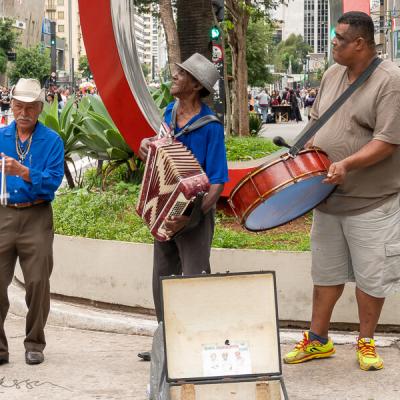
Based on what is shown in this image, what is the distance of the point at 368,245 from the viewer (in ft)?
17.8

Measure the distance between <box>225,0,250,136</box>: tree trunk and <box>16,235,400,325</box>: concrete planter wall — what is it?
50.0ft

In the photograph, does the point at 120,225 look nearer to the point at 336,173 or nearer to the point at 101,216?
the point at 101,216

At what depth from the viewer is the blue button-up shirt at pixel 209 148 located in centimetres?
521

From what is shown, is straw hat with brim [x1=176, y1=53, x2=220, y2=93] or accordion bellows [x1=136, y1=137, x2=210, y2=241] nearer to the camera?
accordion bellows [x1=136, y1=137, x2=210, y2=241]

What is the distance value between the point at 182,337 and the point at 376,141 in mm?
1585

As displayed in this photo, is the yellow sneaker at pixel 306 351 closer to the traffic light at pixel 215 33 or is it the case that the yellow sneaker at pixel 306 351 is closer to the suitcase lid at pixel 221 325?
the suitcase lid at pixel 221 325

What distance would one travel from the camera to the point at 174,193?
4.91 m

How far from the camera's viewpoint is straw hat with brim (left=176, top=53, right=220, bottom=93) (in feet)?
17.0

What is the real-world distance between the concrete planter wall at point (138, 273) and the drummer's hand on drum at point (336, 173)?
4.99ft

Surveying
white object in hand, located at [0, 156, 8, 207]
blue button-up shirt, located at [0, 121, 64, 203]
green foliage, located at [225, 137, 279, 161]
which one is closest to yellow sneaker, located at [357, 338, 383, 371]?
blue button-up shirt, located at [0, 121, 64, 203]

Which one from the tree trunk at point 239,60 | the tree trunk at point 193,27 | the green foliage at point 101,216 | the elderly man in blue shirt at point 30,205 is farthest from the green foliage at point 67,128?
the tree trunk at point 239,60

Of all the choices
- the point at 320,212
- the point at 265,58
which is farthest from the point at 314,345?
the point at 265,58

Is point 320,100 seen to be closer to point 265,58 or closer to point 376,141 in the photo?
point 376,141

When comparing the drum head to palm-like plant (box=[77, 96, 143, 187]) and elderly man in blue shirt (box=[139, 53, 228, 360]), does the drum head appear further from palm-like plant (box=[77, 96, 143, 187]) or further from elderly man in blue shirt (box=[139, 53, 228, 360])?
palm-like plant (box=[77, 96, 143, 187])
